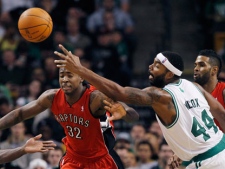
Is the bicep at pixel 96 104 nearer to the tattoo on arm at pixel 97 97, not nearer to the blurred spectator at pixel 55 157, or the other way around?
the tattoo on arm at pixel 97 97

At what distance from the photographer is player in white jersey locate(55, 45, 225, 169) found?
838cm

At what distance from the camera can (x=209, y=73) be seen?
33.2 ft

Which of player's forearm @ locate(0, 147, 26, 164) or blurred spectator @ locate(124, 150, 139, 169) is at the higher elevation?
player's forearm @ locate(0, 147, 26, 164)

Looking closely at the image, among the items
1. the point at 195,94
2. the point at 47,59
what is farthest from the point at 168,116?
the point at 47,59

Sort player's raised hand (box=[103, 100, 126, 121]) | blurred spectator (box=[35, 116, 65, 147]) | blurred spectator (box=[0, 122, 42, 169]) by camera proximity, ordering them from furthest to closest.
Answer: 1. blurred spectator (box=[35, 116, 65, 147])
2. blurred spectator (box=[0, 122, 42, 169])
3. player's raised hand (box=[103, 100, 126, 121])

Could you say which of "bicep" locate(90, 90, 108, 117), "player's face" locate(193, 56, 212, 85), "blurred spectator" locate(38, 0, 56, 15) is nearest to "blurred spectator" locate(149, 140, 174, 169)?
"player's face" locate(193, 56, 212, 85)

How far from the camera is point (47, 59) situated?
51.6ft

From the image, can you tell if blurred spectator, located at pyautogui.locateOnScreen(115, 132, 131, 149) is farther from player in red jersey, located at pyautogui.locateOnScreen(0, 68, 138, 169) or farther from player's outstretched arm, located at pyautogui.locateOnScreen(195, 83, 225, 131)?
player's outstretched arm, located at pyautogui.locateOnScreen(195, 83, 225, 131)

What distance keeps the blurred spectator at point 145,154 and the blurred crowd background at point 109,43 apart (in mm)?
337

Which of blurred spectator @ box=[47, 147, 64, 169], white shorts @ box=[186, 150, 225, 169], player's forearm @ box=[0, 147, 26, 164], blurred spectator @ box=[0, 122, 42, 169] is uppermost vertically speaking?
player's forearm @ box=[0, 147, 26, 164]

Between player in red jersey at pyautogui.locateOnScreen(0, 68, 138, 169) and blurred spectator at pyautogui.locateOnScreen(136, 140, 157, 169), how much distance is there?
3363 millimetres

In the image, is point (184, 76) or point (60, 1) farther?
point (60, 1)

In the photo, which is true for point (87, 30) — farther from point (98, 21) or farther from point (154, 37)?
point (154, 37)

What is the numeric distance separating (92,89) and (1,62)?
684cm
